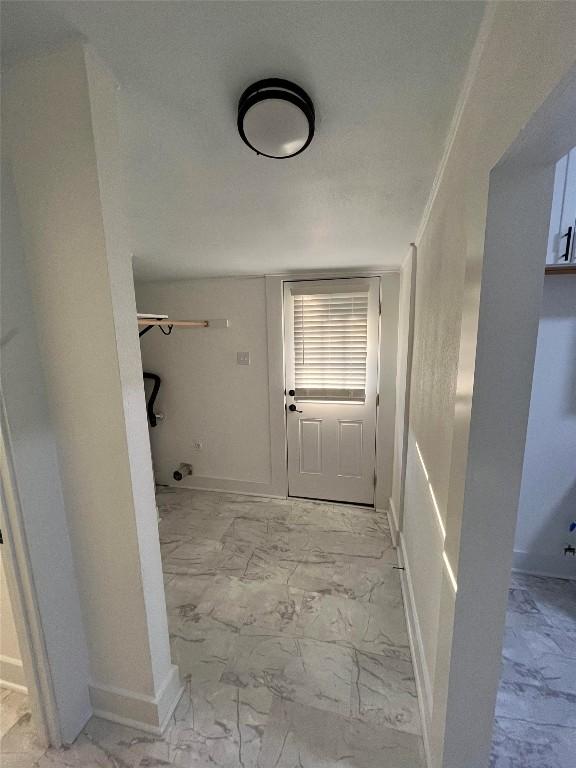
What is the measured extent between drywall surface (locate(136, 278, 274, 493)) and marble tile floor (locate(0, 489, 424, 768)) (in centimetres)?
68

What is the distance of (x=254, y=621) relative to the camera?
1546 millimetres

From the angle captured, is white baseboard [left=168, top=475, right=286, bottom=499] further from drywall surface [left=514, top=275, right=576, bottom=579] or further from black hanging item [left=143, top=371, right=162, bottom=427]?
drywall surface [left=514, top=275, right=576, bottom=579]

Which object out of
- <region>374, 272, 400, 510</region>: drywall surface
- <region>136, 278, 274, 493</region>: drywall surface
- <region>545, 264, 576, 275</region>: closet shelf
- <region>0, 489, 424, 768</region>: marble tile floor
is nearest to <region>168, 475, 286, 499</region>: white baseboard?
<region>136, 278, 274, 493</region>: drywall surface

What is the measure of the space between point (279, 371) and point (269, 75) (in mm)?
2022

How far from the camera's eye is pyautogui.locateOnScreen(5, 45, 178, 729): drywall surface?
2.43 ft

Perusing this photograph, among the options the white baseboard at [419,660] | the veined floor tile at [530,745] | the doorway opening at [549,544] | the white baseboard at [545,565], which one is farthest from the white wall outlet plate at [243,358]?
the veined floor tile at [530,745]

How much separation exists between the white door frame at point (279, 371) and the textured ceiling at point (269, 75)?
104 cm

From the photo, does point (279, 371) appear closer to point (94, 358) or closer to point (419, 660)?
point (94, 358)

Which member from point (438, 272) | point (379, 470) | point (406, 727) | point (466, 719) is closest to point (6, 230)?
point (438, 272)

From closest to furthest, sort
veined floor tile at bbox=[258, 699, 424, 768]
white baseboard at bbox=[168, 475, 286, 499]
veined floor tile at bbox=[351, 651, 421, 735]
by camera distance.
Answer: veined floor tile at bbox=[258, 699, 424, 768] → veined floor tile at bbox=[351, 651, 421, 735] → white baseboard at bbox=[168, 475, 286, 499]

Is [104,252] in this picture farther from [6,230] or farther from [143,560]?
[143,560]

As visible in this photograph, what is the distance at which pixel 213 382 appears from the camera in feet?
9.20

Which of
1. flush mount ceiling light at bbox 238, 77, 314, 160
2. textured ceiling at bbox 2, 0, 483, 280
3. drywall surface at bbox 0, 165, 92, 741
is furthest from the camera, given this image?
drywall surface at bbox 0, 165, 92, 741

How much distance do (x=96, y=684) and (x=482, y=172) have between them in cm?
203
